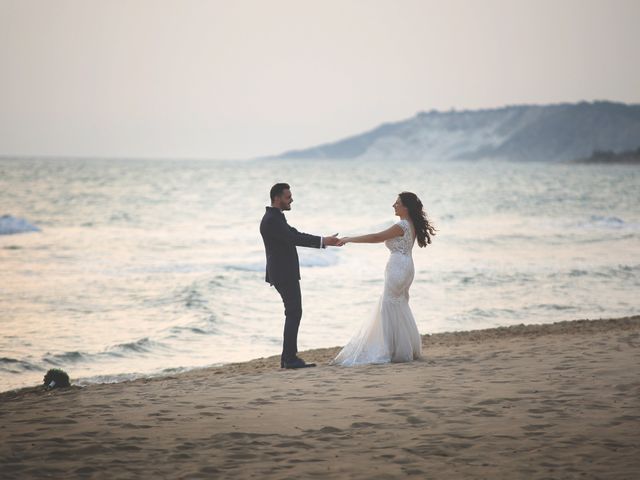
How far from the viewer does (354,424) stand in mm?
5961

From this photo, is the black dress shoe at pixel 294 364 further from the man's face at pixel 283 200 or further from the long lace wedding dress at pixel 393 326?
the man's face at pixel 283 200

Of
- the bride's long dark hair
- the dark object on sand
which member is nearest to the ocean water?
the dark object on sand

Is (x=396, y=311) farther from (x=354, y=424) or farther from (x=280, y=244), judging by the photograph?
(x=354, y=424)

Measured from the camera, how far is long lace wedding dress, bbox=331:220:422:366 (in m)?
8.66

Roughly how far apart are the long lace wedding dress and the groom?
1.90 ft

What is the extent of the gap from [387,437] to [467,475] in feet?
2.92

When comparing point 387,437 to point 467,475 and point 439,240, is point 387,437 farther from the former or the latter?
point 439,240

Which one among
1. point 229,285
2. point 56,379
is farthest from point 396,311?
point 229,285

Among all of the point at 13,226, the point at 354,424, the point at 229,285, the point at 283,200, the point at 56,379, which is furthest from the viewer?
the point at 13,226

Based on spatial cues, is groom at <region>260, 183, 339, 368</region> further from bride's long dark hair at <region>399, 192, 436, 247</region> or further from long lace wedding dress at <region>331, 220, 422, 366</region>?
bride's long dark hair at <region>399, 192, 436, 247</region>

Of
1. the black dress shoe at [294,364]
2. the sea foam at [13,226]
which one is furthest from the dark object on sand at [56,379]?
the sea foam at [13,226]

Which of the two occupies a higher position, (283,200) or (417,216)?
(283,200)

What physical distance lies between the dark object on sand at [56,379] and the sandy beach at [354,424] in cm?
106

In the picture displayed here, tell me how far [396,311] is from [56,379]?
3902mm
